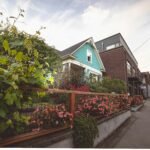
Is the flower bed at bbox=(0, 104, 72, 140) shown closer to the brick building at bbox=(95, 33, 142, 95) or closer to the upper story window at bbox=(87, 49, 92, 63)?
the upper story window at bbox=(87, 49, 92, 63)

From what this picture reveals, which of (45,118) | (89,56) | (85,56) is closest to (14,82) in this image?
(45,118)

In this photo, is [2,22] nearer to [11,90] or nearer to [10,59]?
[10,59]

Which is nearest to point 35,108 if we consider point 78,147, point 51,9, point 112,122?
point 78,147

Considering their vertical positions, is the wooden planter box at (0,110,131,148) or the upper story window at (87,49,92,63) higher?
the upper story window at (87,49,92,63)

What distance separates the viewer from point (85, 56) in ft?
24.0

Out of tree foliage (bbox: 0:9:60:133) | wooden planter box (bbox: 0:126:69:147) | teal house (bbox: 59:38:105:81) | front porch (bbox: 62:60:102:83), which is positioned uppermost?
teal house (bbox: 59:38:105:81)

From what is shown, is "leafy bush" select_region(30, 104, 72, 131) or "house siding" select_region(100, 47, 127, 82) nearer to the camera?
"leafy bush" select_region(30, 104, 72, 131)

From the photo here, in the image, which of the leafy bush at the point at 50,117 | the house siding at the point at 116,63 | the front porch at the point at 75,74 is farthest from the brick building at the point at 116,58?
the leafy bush at the point at 50,117

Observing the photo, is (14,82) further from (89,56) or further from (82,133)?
(89,56)

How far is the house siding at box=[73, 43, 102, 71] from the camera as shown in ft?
22.7

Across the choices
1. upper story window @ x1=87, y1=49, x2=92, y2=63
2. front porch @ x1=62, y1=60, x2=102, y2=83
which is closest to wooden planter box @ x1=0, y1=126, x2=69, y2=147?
front porch @ x1=62, y1=60, x2=102, y2=83

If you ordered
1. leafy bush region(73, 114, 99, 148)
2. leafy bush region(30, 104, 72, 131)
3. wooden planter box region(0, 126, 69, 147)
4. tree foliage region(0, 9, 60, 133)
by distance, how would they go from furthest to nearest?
1. leafy bush region(73, 114, 99, 148)
2. leafy bush region(30, 104, 72, 131)
3. wooden planter box region(0, 126, 69, 147)
4. tree foliage region(0, 9, 60, 133)

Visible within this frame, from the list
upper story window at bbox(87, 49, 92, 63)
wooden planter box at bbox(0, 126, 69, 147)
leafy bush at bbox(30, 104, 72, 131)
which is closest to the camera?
wooden planter box at bbox(0, 126, 69, 147)

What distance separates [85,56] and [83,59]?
24cm
